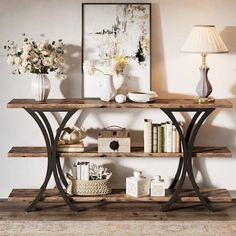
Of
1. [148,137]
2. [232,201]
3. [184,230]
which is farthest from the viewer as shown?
[232,201]

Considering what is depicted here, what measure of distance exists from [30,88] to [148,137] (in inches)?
40.7

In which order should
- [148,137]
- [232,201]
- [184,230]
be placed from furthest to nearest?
[232,201]
[148,137]
[184,230]

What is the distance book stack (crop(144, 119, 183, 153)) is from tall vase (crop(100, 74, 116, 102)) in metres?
0.35

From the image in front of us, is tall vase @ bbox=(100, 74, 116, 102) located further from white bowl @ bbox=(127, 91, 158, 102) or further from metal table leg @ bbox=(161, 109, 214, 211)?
metal table leg @ bbox=(161, 109, 214, 211)

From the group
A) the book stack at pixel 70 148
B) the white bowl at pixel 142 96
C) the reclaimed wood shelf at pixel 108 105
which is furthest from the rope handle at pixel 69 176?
the white bowl at pixel 142 96

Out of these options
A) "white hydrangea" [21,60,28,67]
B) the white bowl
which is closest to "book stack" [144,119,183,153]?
the white bowl

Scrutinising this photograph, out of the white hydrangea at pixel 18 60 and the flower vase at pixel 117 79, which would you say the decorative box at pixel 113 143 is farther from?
the white hydrangea at pixel 18 60

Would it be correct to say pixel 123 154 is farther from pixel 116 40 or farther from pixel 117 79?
pixel 116 40

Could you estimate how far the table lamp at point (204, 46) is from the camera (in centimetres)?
423

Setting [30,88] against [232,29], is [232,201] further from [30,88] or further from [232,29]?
[30,88]

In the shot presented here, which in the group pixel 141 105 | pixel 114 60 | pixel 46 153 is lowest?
pixel 46 153

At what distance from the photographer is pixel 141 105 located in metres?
4.27

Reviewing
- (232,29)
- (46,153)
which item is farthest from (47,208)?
(232,29)

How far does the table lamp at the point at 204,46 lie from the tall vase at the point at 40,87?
3.48ft
